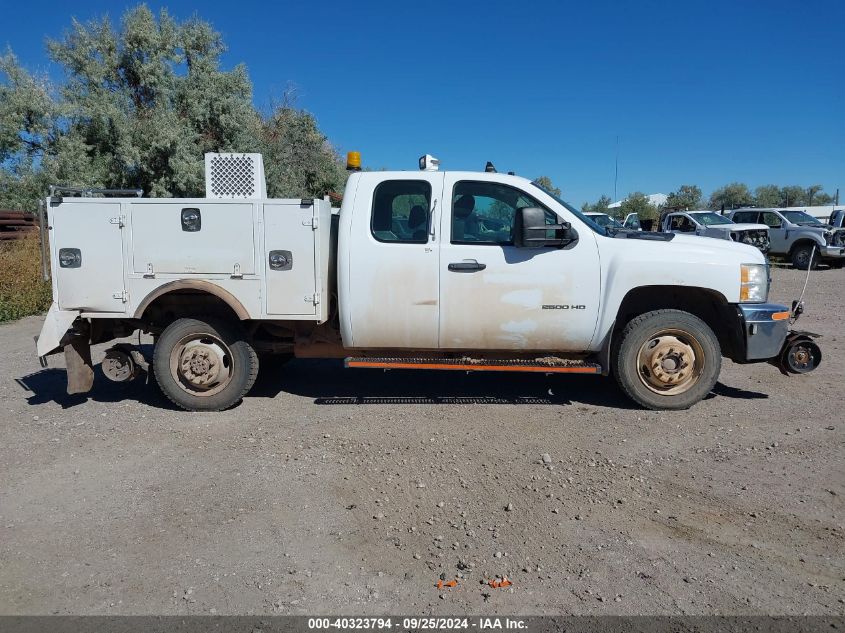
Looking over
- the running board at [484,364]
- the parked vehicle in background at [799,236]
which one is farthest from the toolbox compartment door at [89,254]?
the parked vehicle in background at [799,236]

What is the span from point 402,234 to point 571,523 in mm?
2877

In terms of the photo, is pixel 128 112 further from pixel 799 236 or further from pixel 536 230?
pixel 799 236

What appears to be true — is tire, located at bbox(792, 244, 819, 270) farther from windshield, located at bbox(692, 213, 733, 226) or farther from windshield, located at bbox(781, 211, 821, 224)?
windshield, located at bbox(692, 213, 733, 226)

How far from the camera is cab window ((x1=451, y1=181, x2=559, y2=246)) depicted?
5512mm

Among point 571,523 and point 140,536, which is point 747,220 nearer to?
point 571,523

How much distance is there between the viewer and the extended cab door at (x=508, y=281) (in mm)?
5395

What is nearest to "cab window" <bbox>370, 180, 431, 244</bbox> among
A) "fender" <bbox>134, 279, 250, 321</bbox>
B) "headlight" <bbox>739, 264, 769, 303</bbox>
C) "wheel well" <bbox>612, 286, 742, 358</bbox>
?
"fender" <bbox>134, 279, 250, 321</bbox>

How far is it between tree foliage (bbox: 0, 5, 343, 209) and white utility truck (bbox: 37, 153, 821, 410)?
41.6 feet

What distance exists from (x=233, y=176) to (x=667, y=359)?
13.8 feet

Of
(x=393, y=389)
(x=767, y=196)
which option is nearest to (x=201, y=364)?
(x=393, y=389)

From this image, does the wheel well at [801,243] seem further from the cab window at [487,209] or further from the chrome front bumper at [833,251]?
the cab window at [487,209]

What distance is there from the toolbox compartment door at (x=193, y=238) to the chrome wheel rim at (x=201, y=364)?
0.68 meters

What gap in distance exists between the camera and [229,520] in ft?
12.4

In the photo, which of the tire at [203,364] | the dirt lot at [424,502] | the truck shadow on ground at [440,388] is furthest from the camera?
the truck shadow on ground at [440,388]
